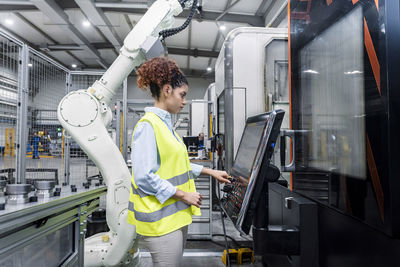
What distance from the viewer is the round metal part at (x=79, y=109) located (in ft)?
6.43

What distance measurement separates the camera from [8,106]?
69.7 inches

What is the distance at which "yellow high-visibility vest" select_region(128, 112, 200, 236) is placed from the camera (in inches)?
48.1

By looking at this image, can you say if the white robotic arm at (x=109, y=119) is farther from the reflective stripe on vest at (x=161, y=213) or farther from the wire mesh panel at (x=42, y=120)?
the reflective stripe on vest at (x=161, y=213)

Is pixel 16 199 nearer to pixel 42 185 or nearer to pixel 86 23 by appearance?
pixel 42 185

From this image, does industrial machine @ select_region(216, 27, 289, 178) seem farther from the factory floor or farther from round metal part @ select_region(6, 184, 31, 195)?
round metal part @ select_region(6, 184, 31, 195)

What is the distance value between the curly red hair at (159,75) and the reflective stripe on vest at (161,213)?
0.59 metres

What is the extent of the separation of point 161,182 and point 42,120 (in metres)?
1.59

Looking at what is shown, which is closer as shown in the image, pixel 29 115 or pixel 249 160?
pixel 249 160

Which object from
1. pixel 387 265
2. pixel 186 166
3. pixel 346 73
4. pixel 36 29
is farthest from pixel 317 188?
pixel 36 29

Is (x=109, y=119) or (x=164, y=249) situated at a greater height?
(x=109, y=119)

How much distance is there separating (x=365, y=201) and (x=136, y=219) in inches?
38.8

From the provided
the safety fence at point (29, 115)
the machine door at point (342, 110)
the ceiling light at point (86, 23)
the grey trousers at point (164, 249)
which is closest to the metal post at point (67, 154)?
the safety fence at point (29, 115)

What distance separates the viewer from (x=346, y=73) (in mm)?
1011

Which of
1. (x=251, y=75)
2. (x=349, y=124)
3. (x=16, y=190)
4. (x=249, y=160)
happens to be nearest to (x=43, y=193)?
(x=16, y=190)
